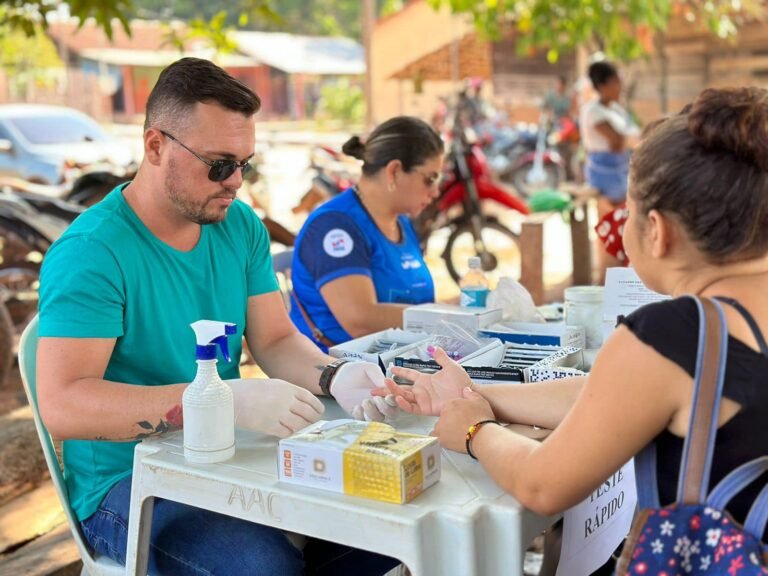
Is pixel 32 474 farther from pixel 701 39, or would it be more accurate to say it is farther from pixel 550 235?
pixel 701 39

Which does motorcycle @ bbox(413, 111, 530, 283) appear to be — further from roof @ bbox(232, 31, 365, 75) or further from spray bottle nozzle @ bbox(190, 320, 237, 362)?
roof @ bbox(232, 31, 365, 75)

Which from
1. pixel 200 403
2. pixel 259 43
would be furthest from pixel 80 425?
pixel 259 43


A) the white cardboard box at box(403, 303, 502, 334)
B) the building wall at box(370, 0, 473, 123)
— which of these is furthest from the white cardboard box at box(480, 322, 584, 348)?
the building wall at box(370, 0, 473, 123)

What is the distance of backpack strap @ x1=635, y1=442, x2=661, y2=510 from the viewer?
1396mm

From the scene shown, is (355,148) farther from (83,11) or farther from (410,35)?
(410,35)

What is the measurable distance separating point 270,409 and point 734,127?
912 mm

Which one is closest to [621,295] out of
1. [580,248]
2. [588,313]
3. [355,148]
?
[588,313]

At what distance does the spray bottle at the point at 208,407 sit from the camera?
1.59 meters

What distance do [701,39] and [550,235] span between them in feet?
15.8

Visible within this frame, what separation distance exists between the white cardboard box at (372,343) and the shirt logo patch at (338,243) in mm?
720

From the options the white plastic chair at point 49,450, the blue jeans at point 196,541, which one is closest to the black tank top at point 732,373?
the blue jeans at point 196,541

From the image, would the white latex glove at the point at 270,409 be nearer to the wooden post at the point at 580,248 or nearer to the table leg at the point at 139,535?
the table leg at the point at 139,535

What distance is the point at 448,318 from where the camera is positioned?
2424 millimetres

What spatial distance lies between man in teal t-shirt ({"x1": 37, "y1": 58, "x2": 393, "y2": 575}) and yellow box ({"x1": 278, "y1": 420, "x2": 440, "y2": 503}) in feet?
0.63
